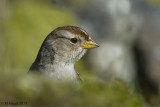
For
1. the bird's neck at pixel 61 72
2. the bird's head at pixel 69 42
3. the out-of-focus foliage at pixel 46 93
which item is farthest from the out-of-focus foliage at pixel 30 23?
the out-of-focus foliage at pixel 46 93

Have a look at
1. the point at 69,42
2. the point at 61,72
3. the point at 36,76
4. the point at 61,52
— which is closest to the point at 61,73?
the point at 61,72

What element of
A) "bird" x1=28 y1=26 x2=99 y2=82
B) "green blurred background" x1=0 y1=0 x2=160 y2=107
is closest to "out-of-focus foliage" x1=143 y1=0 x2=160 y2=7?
"green blurred background" x1=0 y1=0 x2=160 y2=107

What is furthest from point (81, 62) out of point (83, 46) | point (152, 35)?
point (83, 46)

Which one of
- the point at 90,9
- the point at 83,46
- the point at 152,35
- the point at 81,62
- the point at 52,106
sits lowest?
the point at 52,106

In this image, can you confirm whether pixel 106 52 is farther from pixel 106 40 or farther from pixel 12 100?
pixel 12 100

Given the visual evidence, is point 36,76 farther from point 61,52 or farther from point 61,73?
point 61,52

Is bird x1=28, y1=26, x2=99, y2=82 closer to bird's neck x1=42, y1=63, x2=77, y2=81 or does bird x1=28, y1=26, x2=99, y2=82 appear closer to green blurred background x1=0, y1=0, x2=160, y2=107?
bird's neck x1=42, y1=63, x2=77, y2=81

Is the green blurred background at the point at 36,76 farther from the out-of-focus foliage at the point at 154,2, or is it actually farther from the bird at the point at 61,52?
the bird at the point at 61,52

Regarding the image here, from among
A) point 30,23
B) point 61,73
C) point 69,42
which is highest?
point 30,23
